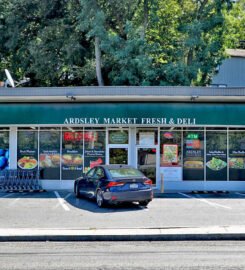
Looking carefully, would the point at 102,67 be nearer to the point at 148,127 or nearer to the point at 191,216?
the point at 148,127

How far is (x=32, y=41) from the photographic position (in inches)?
1231

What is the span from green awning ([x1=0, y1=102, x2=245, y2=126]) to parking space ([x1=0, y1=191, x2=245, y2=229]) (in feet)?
12.7

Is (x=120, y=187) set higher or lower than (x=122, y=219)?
higher

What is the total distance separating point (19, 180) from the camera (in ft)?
70.3

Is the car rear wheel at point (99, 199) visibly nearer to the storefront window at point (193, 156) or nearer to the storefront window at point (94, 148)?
the storefront window at point (94, 148)

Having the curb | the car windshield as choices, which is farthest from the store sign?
the curb

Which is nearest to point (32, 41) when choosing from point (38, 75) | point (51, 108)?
point (38, 75)

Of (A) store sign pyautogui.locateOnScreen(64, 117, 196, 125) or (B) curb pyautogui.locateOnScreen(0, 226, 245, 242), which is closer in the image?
(B) curb pyautogui.locateOnScreen(0, 226, 245, 242)

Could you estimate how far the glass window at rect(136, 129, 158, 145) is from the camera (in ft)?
72.7

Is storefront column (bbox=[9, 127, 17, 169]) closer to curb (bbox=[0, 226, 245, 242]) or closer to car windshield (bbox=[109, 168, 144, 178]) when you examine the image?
car windshield (bbox=[109, 168, 144, 178])

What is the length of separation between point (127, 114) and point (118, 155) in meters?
2.22

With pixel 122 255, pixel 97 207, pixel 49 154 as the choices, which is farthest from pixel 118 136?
pixel 122 255

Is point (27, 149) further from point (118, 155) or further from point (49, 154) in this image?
point (118, 155)

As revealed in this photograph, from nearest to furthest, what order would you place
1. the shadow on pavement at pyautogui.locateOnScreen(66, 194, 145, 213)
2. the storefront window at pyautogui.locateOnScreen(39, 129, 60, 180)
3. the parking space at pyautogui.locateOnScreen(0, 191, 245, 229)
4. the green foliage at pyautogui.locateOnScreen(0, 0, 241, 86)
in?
the parking space at pyautogui.locateOnScreen(0, 191, 245, 229)
the shadow on pavement at pyautogui.locateOnScreen(66, 194, 145, 213)
the storefront window at pyautogui.locateOnScreen(39, 129, 60, 180)
the green foliage at pyautogui.locateOnScreen(0, 0, 241, 86)
